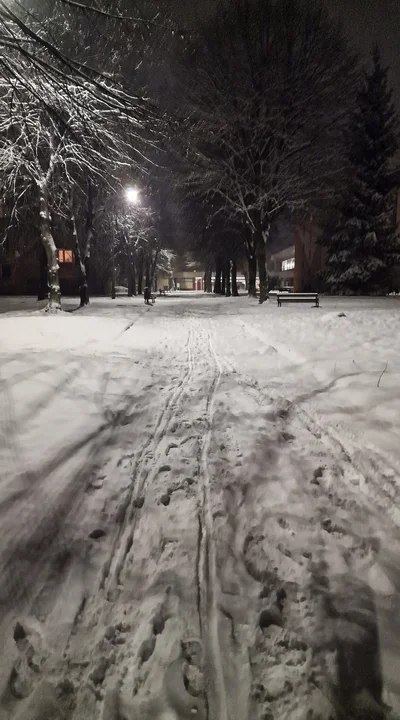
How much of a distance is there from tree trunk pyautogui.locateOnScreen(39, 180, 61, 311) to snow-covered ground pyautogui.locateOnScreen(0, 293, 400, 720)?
12563 mm

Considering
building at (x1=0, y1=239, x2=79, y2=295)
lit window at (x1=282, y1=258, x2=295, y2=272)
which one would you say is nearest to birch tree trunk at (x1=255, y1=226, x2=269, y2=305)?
building at (x1=0, y1=239, x2=79, y2=295)

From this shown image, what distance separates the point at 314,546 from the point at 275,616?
62 cm

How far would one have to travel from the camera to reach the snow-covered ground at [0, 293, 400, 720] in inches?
65.3

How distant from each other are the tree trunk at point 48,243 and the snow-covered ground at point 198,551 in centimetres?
1256

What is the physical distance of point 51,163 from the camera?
14352mm

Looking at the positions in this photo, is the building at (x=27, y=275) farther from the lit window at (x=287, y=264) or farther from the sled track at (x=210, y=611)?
the sled track at (x=210, y=611)

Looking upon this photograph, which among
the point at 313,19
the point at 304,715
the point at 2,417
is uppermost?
the point at 313,19

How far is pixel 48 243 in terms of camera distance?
16.0m

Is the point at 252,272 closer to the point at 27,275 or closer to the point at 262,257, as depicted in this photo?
the point at 262,257

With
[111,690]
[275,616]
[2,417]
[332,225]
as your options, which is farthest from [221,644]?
[332,225]

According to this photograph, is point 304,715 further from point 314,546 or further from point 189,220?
point 189,220

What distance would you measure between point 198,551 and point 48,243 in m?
16.4

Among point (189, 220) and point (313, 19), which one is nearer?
point (313, 19)

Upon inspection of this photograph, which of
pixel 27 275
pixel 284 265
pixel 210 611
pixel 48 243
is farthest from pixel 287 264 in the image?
pixel 210 611
